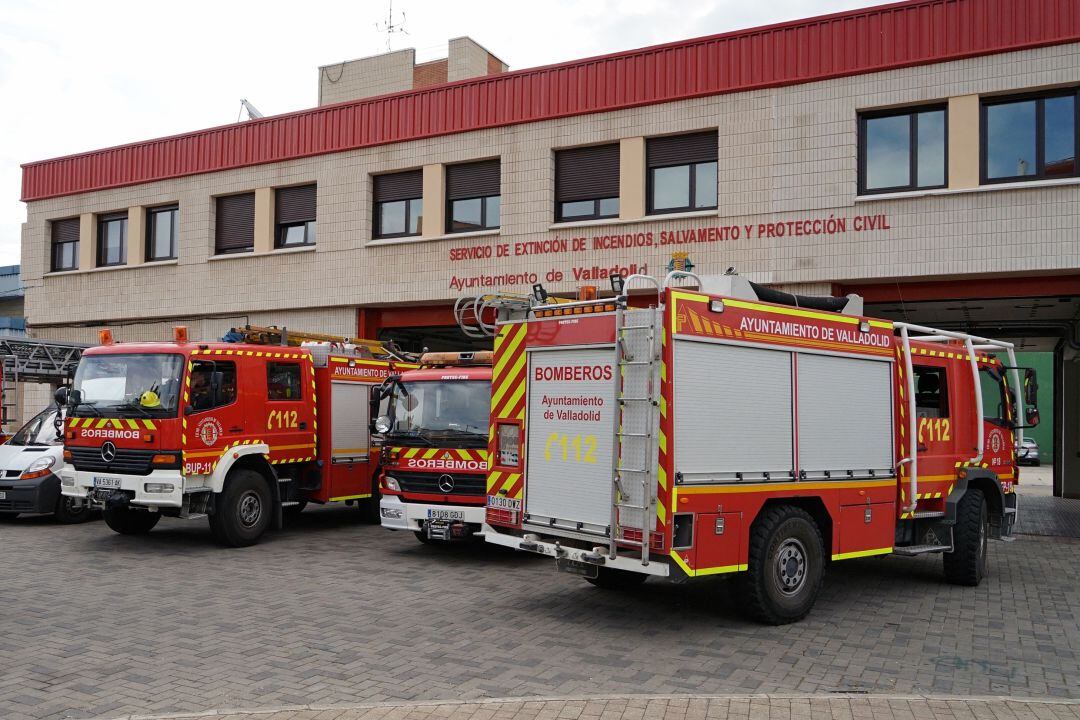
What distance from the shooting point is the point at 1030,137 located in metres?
13.9

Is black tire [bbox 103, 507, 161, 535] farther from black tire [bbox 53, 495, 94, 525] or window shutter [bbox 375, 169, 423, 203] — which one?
window shutter [bbox 375, 169, 423, 203]

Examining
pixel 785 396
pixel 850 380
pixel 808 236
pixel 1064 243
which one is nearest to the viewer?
pixel 785 396

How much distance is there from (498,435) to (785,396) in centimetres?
261

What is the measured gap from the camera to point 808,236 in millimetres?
14922

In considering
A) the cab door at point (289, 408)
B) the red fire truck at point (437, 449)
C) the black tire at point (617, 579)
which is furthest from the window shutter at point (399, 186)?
the black tire at point (617, 579)

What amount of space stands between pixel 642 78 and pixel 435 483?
9.19 metres

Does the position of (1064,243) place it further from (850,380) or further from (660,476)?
(660,476)

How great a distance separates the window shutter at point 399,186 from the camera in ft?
62.2

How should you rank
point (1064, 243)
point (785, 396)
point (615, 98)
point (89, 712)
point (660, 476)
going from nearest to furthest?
point (89, 712) → point (660, 476) → point (785, 396) → point (1064, 243) → point (615, 98)

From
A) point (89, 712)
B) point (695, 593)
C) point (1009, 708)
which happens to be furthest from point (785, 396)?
point (89, 712)

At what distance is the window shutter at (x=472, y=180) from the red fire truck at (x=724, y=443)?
33.1ft

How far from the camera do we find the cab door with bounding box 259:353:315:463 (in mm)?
12094

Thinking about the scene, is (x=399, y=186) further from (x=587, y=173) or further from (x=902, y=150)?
(x=902, y=150)

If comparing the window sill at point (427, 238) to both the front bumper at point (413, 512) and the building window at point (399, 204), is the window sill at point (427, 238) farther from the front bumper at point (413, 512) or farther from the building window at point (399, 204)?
the front bumper at point (413, 512)
